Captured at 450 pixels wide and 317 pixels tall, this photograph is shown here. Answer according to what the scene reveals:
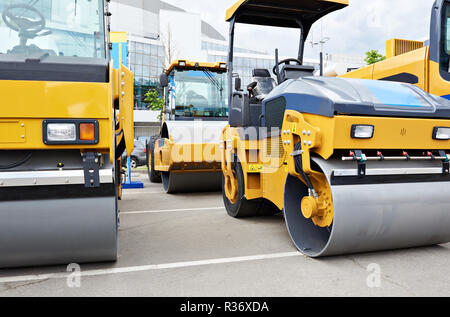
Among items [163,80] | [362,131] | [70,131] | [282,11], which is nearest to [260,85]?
[282,11]

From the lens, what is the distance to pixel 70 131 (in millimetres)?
2678

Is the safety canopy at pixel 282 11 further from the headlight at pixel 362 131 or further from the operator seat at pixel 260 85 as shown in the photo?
the headlight at pixel 362 131

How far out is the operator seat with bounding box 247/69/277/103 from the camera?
16.8ft

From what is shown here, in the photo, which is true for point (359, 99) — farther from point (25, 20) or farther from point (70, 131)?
point (25, 20)

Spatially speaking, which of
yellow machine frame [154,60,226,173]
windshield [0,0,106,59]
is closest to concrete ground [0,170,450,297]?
windshield [0,0,106,59]

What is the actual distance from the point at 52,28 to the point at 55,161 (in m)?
1.17

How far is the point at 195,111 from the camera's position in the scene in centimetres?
823

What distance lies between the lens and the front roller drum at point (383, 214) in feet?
9.89

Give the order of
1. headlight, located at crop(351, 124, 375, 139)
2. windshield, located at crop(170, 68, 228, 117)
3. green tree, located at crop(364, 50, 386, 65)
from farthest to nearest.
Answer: green tree, located at crop(364, 50, 386, 65) → windshield, located at crop(170, 68, 228, 117) → headlight, located at crop(351, 124, 375, 139)

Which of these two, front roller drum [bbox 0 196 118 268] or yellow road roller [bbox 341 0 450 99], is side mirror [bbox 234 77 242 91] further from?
yellow road roller [bbox 341 0 450 99]

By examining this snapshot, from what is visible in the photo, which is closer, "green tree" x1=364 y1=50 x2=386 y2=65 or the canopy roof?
the canopy roof

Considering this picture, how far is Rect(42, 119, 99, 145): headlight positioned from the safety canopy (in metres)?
2.88
